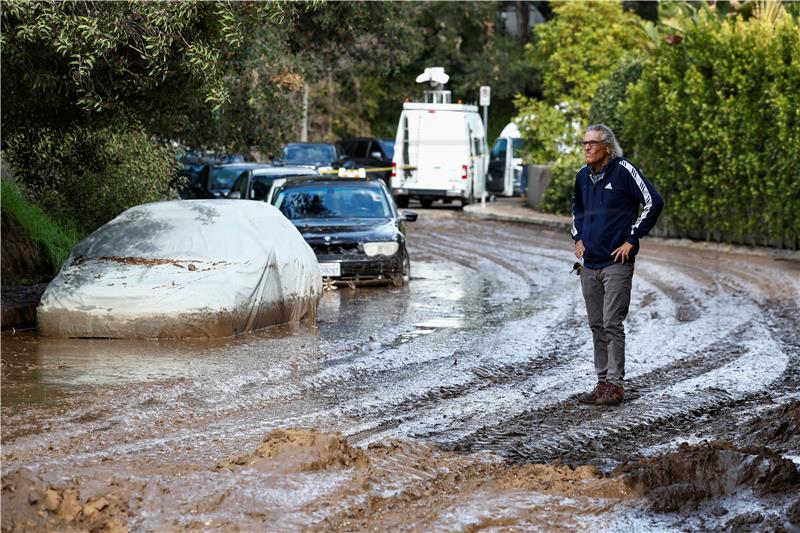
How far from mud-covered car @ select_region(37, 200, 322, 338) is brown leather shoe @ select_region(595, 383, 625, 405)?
4.47 m

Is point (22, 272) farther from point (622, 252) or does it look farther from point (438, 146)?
point (438, 146)

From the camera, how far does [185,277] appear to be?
12.8m

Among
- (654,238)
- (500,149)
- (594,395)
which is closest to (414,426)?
(594,395)

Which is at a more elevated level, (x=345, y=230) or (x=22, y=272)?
(x=345, y=230)

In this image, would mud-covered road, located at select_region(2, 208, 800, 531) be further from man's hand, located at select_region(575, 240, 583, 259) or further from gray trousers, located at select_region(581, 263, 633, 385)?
man's hand, located at select_region(575, 240, 583, 259)

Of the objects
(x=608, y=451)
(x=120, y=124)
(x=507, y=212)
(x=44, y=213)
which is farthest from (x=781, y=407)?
(x=507, y=212)

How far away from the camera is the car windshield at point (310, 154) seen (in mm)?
37062

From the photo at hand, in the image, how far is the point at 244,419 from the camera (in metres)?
8.80

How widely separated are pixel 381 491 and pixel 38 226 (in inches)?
425

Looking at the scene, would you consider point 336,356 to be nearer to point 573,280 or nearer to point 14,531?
point 14,531

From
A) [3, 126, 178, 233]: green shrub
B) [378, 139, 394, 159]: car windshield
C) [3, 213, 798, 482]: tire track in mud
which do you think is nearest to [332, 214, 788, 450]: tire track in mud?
[3, 213, 798, 482]: tire track in mud

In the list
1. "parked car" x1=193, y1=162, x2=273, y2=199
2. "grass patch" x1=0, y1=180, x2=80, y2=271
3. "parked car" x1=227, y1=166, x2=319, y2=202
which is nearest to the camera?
"grass patch" x1=0, y1=180, x2=80, y2=271

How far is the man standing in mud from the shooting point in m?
9.73

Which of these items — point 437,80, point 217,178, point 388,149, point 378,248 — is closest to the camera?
point 378,248
